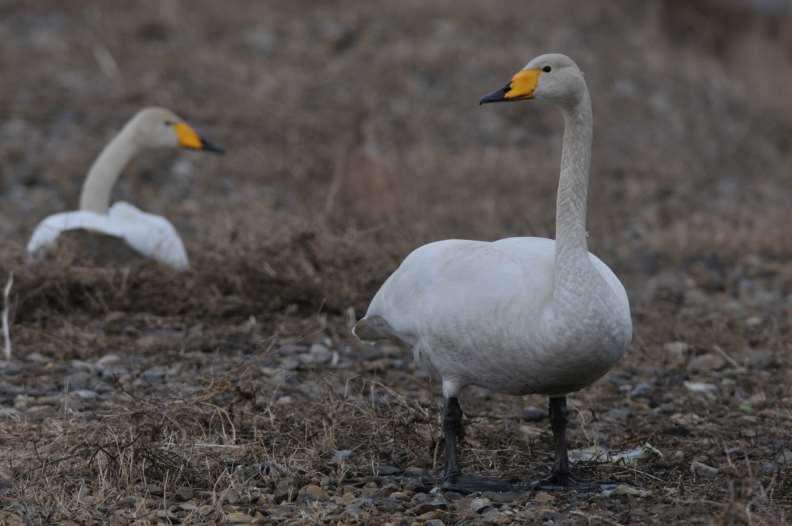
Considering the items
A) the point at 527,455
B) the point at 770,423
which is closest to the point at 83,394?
the point at 527,455

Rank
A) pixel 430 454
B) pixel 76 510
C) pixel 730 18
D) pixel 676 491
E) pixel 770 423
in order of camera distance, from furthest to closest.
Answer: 1. pixel 730 18
2. pixel 770 423
3. pixel 430 454
4. pixel 676 491
5. pixel 76 510

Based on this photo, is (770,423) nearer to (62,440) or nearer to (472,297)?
(472,297)

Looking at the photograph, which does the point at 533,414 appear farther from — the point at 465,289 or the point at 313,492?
the point at 313,492

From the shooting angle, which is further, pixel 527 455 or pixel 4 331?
pixel 4 331

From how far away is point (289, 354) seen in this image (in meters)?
6.43

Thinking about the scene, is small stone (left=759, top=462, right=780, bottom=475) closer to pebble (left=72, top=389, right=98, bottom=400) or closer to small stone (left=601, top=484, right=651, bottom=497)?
small stone (left=601, top=484, right=651, bottom=497)

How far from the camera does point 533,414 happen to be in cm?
572

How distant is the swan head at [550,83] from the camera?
464cm

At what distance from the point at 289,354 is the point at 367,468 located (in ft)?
5.94

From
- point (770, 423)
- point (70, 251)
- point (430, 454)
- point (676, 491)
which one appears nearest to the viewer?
point (676, 491)

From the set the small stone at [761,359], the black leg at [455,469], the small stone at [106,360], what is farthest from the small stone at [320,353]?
the small stone at [761,359]

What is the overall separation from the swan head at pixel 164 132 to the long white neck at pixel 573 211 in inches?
153

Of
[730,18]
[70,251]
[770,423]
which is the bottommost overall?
[770,423]

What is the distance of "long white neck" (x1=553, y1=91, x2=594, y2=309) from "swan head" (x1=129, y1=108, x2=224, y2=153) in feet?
12.8
